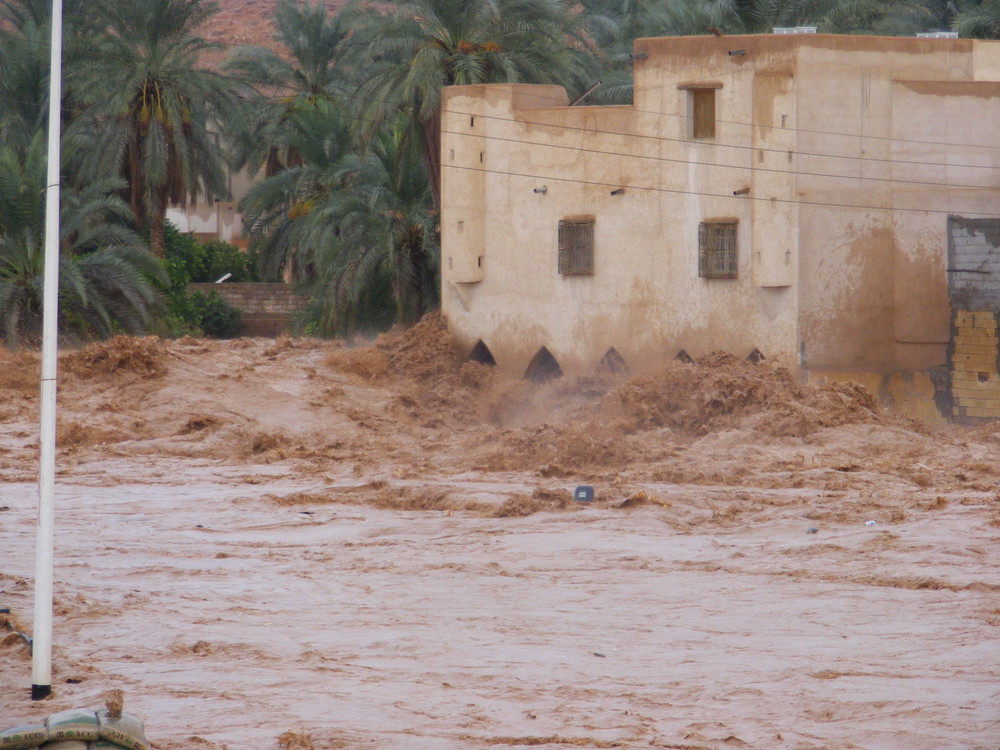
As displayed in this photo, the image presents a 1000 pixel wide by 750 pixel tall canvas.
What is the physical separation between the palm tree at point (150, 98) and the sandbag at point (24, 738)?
2565cm

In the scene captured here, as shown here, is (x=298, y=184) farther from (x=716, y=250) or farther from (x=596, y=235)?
(x=716, y=250)

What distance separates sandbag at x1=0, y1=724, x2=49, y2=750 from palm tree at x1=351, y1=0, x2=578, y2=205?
20761 millimetres

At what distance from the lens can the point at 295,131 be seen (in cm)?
3519

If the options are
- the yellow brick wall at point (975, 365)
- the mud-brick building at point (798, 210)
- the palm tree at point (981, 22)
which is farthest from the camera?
the palm tree at point (981, 22)

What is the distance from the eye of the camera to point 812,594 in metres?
11.4

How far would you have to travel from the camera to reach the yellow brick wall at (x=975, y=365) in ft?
70.1

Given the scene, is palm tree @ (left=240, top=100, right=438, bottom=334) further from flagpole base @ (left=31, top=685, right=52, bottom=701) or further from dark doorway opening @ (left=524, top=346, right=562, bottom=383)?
flagpole base @ (left=31, top=685, right=52, bottom=701)

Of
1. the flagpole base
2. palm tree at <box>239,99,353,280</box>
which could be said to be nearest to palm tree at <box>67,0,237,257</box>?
palm tree at <box>239,99,353,280</box>

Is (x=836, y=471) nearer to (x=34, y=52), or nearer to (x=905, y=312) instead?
(x=905, y=312)

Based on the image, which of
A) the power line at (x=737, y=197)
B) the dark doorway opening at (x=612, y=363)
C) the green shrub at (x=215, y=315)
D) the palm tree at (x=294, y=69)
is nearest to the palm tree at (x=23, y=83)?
the palm tree at (x=294, y=69)

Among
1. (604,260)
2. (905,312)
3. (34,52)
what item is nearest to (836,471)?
(905,312)

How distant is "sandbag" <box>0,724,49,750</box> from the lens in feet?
21.5

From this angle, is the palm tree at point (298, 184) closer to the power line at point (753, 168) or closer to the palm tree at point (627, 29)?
the palm tree at point (627, 29)

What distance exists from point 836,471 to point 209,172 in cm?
2026
